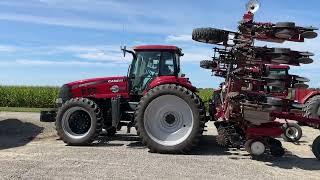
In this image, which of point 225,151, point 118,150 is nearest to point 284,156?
point 225,151

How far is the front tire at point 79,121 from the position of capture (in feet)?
42.2

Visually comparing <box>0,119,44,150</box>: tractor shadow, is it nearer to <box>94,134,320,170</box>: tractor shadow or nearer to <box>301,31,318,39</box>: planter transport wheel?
<box>94,134,320,170</box>: tractor shadow

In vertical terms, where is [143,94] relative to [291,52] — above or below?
below

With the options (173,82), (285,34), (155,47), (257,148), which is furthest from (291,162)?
(155,47)

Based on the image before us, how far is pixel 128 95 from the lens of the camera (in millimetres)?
13414

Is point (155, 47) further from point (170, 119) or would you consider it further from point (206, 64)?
point (206, 64)

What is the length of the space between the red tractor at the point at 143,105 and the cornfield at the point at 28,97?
66.3 ft

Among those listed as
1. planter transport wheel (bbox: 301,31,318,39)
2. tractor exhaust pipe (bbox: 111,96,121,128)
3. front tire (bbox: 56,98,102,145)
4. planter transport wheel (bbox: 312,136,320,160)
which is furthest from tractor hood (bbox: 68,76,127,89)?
planter transport wheel (bbox: 312,136,320,160)

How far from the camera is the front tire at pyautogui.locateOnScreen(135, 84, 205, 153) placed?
39.2 ft

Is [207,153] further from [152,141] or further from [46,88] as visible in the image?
[46,88]

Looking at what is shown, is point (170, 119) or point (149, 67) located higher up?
point (149, 67)

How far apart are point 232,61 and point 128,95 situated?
119 inches

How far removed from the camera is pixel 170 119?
12406 millimetres

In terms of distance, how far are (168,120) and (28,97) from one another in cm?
2314
